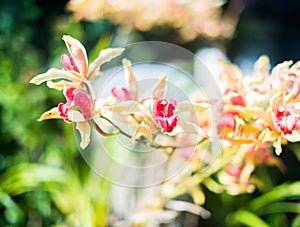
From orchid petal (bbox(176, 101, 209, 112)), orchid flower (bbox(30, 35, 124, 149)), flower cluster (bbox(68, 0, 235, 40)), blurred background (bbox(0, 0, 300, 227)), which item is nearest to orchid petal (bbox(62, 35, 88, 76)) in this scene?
orchid flower (bbox(30, 35, 124, 149))

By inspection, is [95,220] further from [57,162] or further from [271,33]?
[271,33]

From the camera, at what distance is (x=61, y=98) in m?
1.23

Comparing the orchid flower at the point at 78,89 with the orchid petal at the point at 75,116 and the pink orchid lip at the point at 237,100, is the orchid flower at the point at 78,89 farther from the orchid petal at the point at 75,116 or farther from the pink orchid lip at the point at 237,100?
the pink orchid lip at the point at 237,100

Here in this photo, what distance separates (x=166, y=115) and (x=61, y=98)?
0.76 m

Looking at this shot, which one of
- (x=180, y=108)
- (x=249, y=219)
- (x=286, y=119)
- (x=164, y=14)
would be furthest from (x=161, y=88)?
(x=164, y=14)

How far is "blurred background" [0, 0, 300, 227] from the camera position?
947mm

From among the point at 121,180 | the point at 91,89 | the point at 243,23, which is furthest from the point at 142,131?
the point at 243,23

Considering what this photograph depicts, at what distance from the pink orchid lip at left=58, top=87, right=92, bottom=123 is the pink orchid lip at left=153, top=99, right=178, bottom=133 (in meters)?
0.07

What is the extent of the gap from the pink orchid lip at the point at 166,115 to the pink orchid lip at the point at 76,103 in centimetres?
7

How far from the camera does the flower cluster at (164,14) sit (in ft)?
3.62

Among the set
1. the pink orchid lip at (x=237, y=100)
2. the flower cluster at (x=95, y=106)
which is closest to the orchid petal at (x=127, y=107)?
the flower cluster at (x=95, y=106)

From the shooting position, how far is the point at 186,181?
2.59 feet

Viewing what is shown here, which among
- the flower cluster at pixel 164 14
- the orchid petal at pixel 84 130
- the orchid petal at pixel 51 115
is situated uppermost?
the orchid petal at pixel 51 115

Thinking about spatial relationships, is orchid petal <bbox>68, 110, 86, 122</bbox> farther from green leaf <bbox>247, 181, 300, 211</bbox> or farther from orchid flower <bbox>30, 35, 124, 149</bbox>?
green leaf <bbox>247, 181, 300, 211</bbox>
